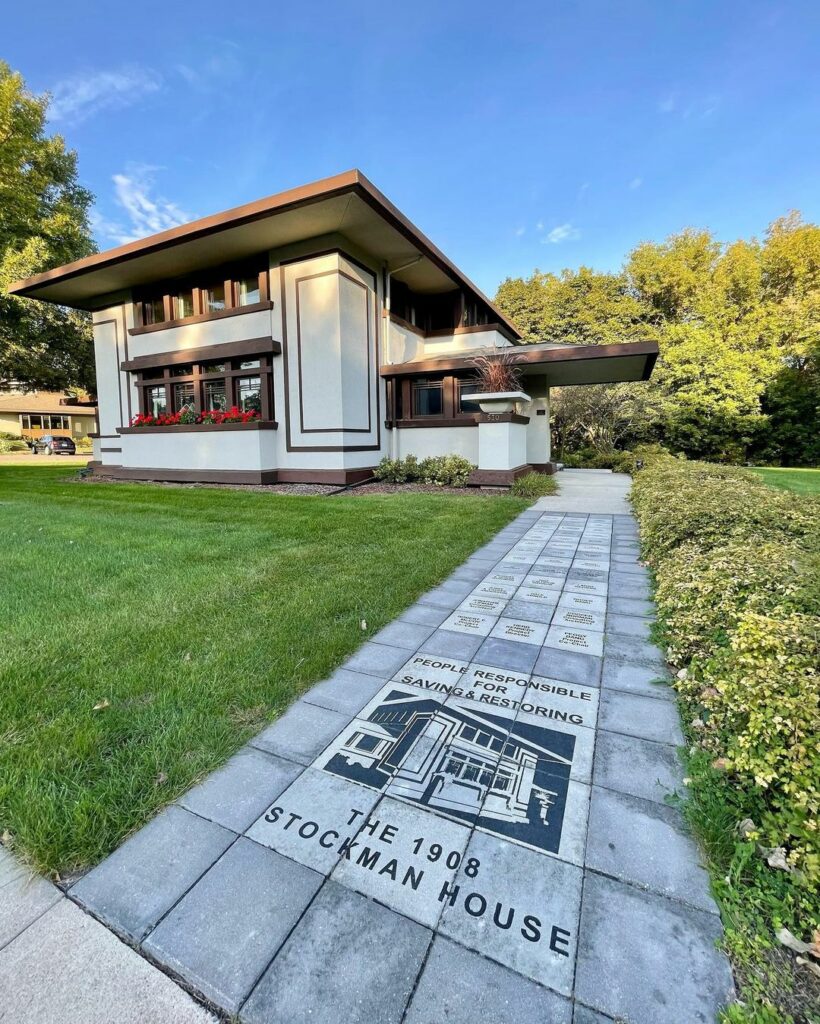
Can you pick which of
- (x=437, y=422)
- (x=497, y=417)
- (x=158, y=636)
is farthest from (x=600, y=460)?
(x=158, y=636)

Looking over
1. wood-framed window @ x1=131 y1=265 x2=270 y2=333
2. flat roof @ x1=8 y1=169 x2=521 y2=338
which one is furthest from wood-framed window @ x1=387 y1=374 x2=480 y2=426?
wood-framed window @ x1=131 y1=265 x2=270 y2=333

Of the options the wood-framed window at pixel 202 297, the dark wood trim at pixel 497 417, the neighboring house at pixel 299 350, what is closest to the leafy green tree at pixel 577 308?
the neighboring house at pixel 299 350

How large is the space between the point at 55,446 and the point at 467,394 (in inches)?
1180

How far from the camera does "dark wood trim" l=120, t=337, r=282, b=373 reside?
1029 centimetres

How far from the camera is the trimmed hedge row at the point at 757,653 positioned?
1455mm

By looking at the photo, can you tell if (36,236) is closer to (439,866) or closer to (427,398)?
(427,398)

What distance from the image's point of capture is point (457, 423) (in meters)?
11.0

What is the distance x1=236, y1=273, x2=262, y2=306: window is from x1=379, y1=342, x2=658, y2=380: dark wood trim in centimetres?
334

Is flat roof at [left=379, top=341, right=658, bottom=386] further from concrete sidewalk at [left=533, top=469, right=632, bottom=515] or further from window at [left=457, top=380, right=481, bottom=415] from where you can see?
concrete sidewalk at [left=533, top=469, right=632, bottom=515]

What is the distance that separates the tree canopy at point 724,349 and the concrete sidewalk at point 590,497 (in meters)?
6.79

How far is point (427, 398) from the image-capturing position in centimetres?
1181

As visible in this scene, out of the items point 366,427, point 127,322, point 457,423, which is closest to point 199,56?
point 127,322

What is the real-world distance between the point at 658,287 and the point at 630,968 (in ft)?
85.6

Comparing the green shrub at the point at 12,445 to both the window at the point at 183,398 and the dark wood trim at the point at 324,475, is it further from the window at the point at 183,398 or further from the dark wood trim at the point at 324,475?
the dark wood trim at the point at 324,475
